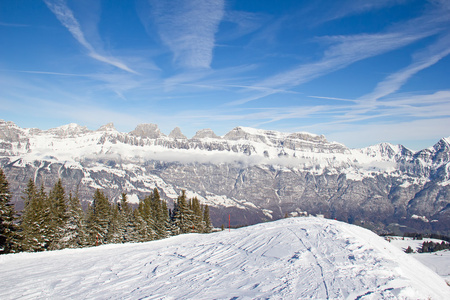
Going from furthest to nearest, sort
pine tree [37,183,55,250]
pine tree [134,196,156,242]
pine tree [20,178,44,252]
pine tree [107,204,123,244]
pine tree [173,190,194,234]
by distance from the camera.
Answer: pine tree [173,190,194,234] → pine tree [134,196,156,242] → pine tree [107,204,123,244] → pine tree [37,183,55,250] → pine tree [20,178,44,252]

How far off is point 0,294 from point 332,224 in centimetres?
2058

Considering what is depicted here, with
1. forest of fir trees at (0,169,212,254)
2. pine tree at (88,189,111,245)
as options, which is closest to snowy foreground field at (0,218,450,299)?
forest of fir trees at (0,169,212,254)

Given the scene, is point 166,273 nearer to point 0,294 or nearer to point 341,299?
point 0,294

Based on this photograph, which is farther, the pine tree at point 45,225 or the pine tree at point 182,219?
the pine tree at point 182,219

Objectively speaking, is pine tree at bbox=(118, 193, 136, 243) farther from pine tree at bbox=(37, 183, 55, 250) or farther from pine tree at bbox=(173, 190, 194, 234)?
pine tree at bbox=(37, 183, 55, 250)

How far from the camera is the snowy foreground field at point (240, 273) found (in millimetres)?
10648

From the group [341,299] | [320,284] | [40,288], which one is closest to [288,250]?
[320,284]

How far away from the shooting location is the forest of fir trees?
104 ft

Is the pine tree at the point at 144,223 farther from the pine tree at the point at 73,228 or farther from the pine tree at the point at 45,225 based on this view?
the pine tree at the point at 45,225

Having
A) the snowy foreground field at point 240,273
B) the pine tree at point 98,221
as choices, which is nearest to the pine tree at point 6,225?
the snowy foreground field at point 240,273

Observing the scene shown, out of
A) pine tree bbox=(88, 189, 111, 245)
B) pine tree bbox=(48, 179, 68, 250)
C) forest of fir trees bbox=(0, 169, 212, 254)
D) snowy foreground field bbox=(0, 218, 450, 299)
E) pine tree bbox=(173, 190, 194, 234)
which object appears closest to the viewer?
snowy foreground field bbox=(0, 218, 450, 299)

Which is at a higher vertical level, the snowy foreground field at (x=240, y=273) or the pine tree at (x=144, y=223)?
the snowy foreground field at (x=240, y=273)

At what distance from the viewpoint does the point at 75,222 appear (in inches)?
1777

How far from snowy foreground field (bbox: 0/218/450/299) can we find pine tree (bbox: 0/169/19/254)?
12.2m
